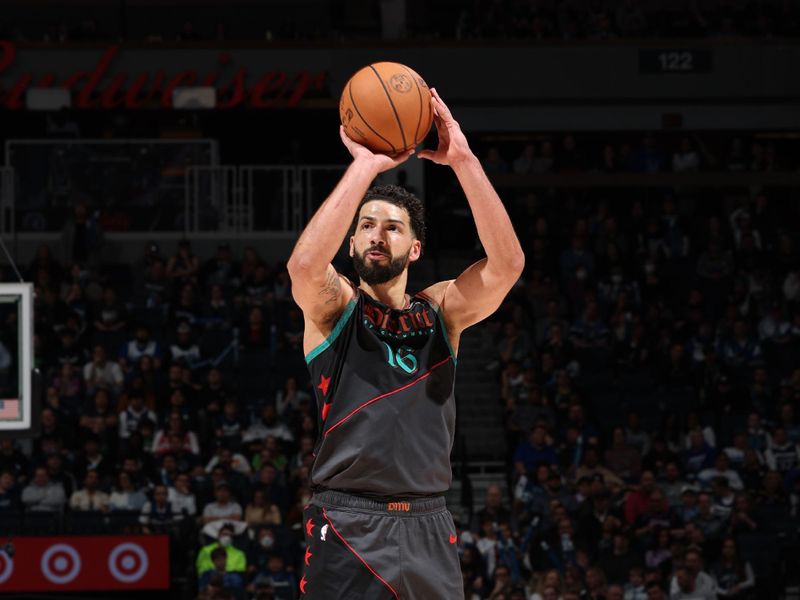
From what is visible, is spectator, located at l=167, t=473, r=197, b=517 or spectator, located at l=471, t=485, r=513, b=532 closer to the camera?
spectator, located at l=471, t=485, r=513, b=532

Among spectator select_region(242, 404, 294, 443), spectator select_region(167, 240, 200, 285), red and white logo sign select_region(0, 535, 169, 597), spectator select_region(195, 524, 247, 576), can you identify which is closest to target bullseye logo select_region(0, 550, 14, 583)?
red and white logo sign select_region(0, 535, 169, 597)

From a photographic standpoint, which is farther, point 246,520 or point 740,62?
point 740,62

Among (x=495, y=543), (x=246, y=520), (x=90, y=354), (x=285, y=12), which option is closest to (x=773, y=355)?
(x=495, y=543)

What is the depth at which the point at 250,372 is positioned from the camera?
52.7 ft

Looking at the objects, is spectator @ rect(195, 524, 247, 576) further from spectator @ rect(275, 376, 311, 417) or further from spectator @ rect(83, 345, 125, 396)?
spectator @ rect(83, 345, 125, 396)

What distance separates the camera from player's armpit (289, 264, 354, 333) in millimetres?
4305

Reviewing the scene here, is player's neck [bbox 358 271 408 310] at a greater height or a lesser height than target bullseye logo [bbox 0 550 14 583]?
greater

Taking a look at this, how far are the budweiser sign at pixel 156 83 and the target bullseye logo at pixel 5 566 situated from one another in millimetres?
9797

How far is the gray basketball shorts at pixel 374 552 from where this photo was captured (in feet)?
14.1

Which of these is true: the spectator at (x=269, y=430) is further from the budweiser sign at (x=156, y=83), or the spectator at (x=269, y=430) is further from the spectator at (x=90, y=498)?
the budweiser sign at (x=156, y=83)

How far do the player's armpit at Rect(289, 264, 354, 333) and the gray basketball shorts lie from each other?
0.59m

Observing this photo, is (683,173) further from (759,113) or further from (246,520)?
(246,520)

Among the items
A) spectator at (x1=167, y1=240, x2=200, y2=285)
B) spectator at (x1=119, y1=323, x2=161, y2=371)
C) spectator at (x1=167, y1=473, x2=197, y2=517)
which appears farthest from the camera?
spectator at (x1=167, y1=240, x2=200, y2=285)

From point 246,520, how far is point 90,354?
3971 mm
